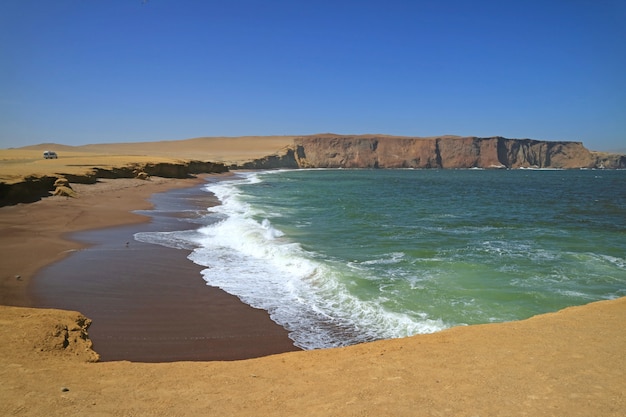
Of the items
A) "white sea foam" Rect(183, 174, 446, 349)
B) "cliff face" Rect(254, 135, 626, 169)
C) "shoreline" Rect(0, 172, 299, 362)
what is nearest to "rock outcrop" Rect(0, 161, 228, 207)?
"shoreline" Rect(0, 172, 299, 362)

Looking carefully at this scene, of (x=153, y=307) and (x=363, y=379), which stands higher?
(x=363, y=379)

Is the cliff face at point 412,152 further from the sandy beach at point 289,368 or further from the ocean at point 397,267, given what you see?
the sandy beach at point 289,368

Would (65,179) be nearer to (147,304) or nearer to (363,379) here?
(147,304)

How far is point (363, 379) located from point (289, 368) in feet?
3.32

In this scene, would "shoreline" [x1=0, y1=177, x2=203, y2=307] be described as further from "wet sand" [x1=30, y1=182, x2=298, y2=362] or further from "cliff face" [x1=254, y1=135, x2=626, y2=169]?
"cliff face" [x1=254, y1=135, x2=626, y2=169]

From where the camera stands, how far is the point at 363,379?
4.90 metres

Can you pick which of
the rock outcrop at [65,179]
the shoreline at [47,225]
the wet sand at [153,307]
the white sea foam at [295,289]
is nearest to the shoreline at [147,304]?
the wet sand at [153,307]

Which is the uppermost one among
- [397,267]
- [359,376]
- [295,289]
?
[359,376]

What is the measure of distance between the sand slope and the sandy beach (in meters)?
0.01

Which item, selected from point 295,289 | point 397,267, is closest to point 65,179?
point 295,289

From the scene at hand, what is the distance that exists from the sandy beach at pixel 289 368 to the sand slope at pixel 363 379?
0.01 m

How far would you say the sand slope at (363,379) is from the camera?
4.19 m

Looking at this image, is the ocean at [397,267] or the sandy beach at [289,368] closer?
the sandy beach at [289,368]

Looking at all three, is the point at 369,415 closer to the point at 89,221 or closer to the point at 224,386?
the point at 224,386
